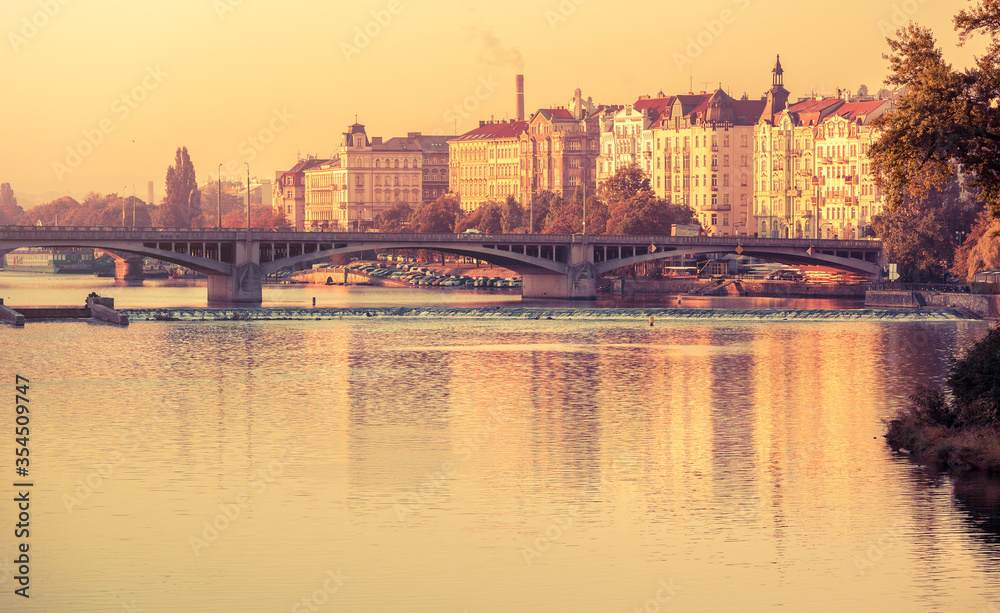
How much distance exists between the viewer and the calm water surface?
28.7m

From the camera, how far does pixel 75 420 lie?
177ft

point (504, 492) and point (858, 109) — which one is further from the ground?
point (858, 109)

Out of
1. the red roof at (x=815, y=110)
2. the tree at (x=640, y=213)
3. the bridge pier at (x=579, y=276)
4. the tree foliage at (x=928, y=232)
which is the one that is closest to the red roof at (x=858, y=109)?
the red roof at (x=815, y=110)

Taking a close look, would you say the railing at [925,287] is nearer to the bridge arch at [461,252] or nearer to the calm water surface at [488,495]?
the bridge arch at [461,252]

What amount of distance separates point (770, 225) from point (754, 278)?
2938 centimetres

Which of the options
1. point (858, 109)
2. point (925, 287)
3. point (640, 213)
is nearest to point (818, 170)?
point (858, 109)

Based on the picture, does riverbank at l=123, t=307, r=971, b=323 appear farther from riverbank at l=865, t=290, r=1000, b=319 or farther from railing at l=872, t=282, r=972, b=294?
railing at l=872, t=282, r=972, b=294

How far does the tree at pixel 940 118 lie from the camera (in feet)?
136

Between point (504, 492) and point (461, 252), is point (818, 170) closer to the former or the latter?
point (461, 252)

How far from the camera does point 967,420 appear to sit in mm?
41469

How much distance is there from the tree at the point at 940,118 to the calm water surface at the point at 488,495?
8069mm

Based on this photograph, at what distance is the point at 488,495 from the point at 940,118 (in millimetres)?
15598

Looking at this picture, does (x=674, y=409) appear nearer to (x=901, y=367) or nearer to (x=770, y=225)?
(x=901, y=367)

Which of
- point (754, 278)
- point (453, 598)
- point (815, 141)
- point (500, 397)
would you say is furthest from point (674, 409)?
point (815, 141)
